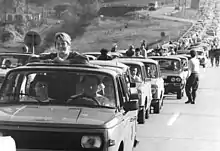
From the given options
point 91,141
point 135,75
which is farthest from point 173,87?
point 91,141

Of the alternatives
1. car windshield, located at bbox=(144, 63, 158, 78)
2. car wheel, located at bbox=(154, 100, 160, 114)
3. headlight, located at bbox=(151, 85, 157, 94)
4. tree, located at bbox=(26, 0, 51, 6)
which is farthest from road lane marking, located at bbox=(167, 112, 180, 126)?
tree, located at bbox=(26, 0, 51, 6)

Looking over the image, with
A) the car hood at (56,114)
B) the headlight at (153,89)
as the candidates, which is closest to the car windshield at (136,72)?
the headlight at (153,89)

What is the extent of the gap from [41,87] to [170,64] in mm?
16416

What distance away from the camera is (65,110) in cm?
760

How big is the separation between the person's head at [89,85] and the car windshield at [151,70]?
1053cm

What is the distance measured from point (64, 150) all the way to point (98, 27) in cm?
15650

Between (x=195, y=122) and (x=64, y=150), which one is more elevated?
(x=64, y=150)

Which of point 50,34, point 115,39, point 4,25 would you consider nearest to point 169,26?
point 115,39

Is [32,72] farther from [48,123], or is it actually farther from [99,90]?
[48,123]

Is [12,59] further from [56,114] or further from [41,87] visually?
[56,114]

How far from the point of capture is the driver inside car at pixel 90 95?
26.3ft

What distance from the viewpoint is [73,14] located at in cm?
13462

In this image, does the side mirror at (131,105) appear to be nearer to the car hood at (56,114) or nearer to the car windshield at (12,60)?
the car hood at (56,114)

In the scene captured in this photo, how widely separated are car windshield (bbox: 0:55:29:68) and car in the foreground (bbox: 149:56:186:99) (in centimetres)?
541
